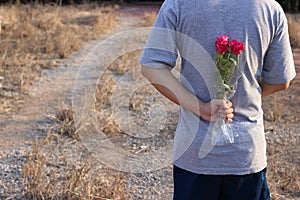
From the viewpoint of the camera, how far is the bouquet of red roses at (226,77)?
174 centimetres

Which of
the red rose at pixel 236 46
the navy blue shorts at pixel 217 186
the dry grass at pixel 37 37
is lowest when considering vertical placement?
the dry grass at pixel 37 37

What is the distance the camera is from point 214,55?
1.81 metres

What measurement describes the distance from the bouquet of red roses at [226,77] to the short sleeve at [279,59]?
0.16 metres

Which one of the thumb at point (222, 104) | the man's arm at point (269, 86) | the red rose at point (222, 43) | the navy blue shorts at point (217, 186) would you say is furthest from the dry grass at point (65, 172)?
the red rose at point (222, 43)


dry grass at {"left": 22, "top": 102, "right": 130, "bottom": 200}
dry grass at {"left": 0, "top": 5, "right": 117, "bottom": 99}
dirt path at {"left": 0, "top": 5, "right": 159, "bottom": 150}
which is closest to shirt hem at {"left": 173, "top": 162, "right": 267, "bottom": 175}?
dry grass at {"left": 22, "top": 102, "right": 130, "bottom": 200}

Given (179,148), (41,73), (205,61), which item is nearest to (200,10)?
(205,61)

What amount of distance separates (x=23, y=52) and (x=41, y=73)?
41.8 inches

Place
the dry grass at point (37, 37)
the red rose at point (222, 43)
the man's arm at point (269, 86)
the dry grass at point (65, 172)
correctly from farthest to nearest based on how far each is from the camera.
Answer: the dry grass at point (37, 37), the dry grass at point (65, 172), the man's arm at point (269, 86), the red rose at point (222, 43)

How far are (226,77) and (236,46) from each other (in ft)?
0.41

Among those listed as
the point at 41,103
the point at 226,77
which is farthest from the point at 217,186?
the point at 41,103

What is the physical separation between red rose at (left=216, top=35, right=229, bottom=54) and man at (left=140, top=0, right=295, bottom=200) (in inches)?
1.3

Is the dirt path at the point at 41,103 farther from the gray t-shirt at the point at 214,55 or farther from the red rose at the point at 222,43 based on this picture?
the red rose at the point at 222,43

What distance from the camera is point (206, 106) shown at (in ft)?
5.98

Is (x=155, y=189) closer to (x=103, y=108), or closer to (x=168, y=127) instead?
(x=168, y=127)
